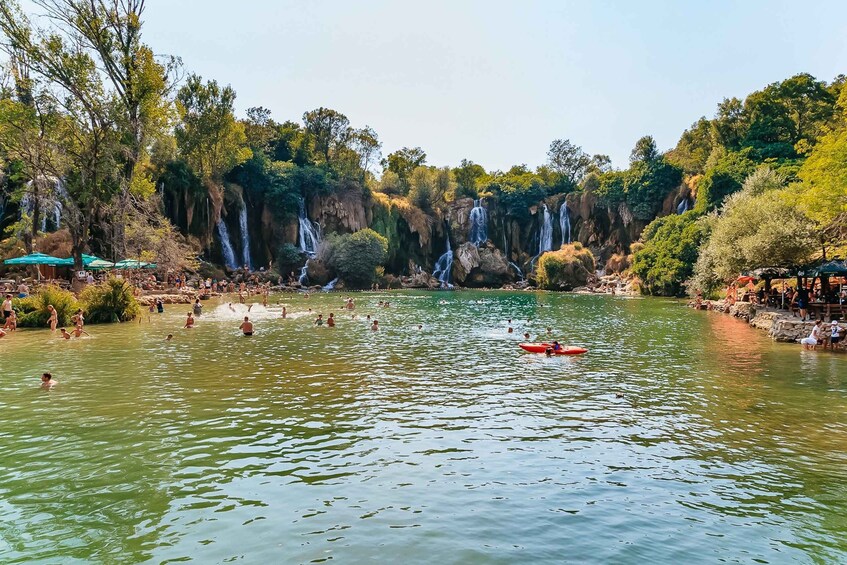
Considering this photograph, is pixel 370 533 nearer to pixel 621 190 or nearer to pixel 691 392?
pixel 691 392

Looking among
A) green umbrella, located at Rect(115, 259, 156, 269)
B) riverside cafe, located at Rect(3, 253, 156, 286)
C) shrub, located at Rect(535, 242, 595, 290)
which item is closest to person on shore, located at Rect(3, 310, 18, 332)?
riverside cafe, located at Rect(3, 253, 156, 286)

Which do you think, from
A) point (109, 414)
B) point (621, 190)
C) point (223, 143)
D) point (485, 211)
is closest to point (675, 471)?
point (109, 414)

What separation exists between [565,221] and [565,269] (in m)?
18.0

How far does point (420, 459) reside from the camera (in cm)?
1239

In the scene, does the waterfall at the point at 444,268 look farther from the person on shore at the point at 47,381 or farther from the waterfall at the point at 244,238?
the person on shore at the point at 47,381

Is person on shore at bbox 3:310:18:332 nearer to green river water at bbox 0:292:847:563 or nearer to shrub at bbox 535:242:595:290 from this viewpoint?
green river water at bbox 0:292:847:563

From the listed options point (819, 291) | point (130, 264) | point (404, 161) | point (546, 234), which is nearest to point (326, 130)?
point (404, 161)

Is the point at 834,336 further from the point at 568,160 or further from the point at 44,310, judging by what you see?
the point at 568,160

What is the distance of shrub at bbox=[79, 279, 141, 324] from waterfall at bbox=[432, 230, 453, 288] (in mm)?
61471

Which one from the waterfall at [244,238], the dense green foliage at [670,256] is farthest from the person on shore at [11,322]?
the dense green foliage at [670,256]

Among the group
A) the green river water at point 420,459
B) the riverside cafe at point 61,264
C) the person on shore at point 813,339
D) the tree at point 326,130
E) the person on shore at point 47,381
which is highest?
the tree at point 326,130

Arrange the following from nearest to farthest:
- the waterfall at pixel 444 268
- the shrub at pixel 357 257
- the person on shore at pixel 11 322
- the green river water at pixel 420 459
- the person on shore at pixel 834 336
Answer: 1. the green river water at pixel 420 459
2. the person on shore at pixel 834 336
3. the person on shore at pixel 11 322
4. the shrub at pixel 357 257
5. the waterfall at pixel 444 268

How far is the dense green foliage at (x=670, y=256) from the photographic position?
66.4m

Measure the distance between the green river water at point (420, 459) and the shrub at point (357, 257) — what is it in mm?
58002
